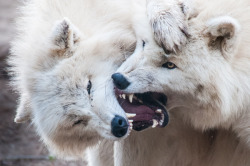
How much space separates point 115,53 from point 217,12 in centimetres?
98

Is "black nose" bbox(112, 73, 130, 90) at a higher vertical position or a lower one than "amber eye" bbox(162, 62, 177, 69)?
lower

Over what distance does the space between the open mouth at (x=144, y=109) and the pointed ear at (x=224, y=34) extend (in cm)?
65

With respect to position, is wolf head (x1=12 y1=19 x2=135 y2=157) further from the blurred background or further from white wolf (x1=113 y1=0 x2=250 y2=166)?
the blurred background

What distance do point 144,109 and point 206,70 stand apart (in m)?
0.66

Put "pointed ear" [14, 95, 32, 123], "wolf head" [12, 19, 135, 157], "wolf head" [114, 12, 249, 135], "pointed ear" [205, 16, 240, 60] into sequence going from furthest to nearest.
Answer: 1. "pointed ear" [14, 95, 32, 123]
2. "wolf head" [12, 19, 135, 157]
3. "wolf head" [114, 12, 249, 135]
4. "pointed ear" [205, 16, 240, 60]

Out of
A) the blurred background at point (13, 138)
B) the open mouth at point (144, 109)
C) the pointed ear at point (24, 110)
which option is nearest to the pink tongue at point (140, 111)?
the open mouth at point (144, 109)

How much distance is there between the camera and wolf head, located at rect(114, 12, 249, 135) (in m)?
4.86

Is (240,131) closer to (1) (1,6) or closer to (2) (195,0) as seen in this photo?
(2) (195,0)

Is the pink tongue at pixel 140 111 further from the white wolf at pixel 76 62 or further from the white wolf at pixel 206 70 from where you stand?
the white wolf at pixel 76 62

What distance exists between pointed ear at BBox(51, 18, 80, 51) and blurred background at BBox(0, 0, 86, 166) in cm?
315

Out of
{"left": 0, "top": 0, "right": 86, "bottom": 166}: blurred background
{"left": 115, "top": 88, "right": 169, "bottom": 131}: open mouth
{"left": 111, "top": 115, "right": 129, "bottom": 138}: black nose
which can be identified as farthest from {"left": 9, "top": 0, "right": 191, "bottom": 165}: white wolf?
{"left": 0, "top": 0, "right": 86, "bottom": 166}: blurred background

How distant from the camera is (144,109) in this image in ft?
16.9

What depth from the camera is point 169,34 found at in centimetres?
481

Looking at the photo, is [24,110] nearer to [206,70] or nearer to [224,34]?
[206,70]
